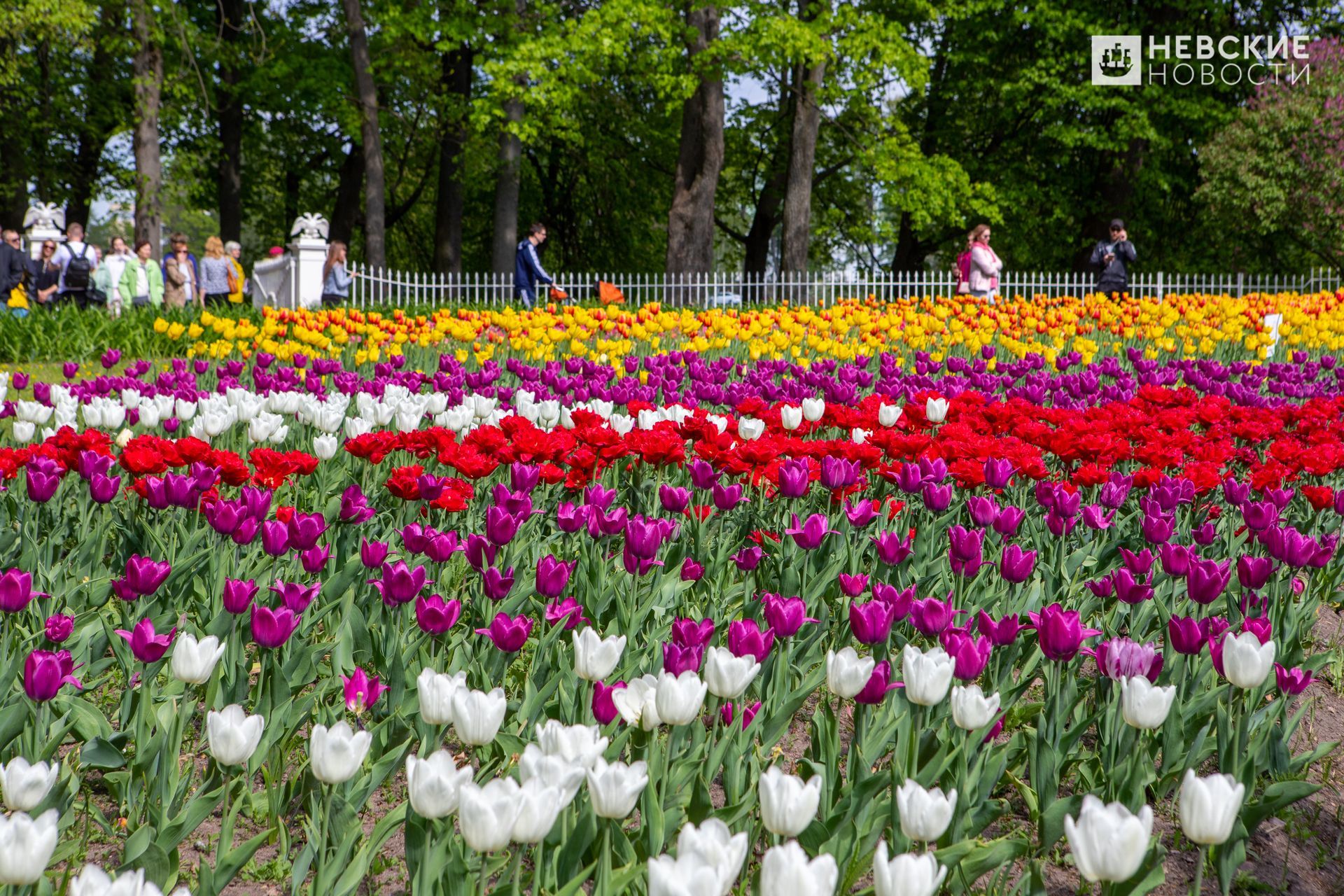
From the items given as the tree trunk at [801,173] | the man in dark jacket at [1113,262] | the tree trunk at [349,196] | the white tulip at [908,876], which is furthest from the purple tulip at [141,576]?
the tree trunk at [349,196]

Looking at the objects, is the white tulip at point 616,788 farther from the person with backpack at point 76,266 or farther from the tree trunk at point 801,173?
the tree trunk at point 801,173

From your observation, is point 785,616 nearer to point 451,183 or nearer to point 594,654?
point 594,654

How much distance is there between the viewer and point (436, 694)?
2.11 m

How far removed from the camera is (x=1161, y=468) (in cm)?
430

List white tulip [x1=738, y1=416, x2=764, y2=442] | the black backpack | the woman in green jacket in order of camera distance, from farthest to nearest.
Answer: the black backpack → the woman in green jacket → white tulip [x1=738, y1=416, x2=764, y2=442]

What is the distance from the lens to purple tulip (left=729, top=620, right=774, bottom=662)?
242cm

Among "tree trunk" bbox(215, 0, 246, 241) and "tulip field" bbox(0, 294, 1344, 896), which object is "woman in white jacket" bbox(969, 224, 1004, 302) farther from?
"tree trunk" bbox(215, 0, 246, 241)

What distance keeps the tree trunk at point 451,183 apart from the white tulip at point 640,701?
70.8ft

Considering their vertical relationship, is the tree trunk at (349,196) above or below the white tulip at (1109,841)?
above

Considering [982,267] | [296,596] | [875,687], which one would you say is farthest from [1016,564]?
[982,267]

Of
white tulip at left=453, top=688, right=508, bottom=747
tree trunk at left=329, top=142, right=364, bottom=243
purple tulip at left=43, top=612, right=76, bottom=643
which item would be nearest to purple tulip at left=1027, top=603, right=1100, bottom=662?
white tulip at left=453, top=688, right=508, bottom=747

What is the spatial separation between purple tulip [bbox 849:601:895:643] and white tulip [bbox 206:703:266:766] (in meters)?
1.19

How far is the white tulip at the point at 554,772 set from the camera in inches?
69.2

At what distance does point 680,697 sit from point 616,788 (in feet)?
1.04
